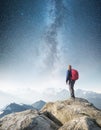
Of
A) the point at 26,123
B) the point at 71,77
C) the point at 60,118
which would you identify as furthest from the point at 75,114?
the point at 71,77

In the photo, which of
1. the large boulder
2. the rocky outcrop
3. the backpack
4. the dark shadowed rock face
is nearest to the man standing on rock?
the backpack

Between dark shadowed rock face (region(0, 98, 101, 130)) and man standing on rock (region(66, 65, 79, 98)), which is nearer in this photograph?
dark shadowed rock face (region(0, 98, 101, 130))

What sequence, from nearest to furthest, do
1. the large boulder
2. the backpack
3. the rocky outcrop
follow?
1. the rocky outcrop
2. the large boulder
3. the backpack

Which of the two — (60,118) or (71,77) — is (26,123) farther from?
(71,77)

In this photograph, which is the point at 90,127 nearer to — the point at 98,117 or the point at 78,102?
the point at 98,117

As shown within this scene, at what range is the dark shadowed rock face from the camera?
1648 centimetres

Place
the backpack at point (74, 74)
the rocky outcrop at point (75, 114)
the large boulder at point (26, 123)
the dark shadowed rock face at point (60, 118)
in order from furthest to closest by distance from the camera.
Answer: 1. the backpack at point (74, 74)
2. the large boulder at point (26, 123)
3. the dark shadowed rock face at point (60, 118)
4. the rocky outcrop at point (75, 114)

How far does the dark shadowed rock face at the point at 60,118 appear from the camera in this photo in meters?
16.5

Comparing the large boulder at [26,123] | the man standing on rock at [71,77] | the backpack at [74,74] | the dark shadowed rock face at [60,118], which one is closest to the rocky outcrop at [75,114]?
the dark shadowed rock face at [60,118]

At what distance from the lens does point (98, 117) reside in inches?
736

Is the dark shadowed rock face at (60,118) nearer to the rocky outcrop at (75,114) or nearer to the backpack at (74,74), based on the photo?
the rocky outcrop at (75,114)

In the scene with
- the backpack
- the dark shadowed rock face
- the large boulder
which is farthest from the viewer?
the backpack

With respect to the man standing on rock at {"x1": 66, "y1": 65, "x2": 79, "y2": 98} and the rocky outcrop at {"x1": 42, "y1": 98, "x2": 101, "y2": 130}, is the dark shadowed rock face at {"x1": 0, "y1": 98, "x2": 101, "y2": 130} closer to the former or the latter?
the rocky outcrop at {"x1": 42, "y1": 98, "x2": 101, "y2": 130}

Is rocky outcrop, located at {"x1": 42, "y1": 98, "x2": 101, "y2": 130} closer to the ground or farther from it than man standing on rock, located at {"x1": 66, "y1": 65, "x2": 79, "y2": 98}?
closer to the ground
